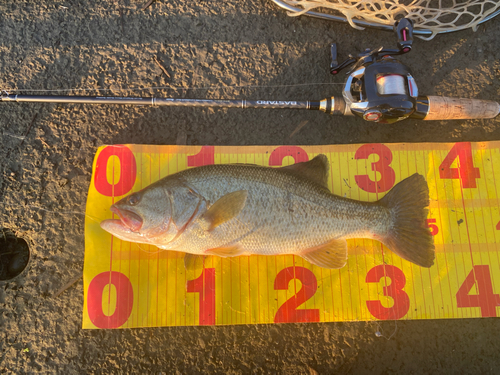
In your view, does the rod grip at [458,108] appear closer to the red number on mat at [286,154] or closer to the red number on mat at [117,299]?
the red number on mat at [286,154]

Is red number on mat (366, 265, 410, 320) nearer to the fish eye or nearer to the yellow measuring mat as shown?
the yellow measuring mat

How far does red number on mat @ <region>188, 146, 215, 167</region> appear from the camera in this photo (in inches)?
105

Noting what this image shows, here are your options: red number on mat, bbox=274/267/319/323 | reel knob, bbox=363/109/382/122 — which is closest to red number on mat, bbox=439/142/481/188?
reel knob, bbox=363/109/382/122

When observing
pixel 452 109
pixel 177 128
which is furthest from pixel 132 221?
pixel 452 109

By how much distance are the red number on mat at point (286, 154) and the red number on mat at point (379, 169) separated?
53 centimetres

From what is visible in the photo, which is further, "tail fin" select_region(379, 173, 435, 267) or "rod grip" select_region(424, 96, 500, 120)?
"rod grip" select_region(424, 96, 500, 120)

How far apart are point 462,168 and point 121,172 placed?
3.33 m

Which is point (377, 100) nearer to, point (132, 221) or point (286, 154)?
point (286, 154)

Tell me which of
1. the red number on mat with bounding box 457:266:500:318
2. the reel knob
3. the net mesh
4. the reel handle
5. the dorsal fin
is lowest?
the red number on mat with bounding box 457:266:500:318

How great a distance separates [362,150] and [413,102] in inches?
24.1

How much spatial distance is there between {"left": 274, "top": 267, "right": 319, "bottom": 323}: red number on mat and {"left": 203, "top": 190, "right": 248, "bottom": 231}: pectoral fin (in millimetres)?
871

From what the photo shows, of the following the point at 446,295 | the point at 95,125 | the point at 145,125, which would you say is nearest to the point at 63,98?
the point at 95,125

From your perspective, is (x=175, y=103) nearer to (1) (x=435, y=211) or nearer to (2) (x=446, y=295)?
(1) (x=435, y=211)

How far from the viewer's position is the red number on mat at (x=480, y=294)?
2.47m
